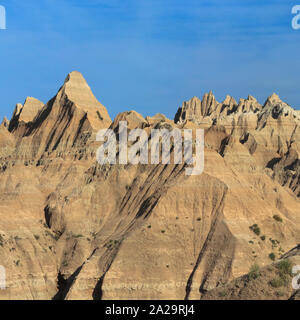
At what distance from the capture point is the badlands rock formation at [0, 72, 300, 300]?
105 meters

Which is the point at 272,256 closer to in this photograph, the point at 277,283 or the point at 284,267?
the point at 284,267

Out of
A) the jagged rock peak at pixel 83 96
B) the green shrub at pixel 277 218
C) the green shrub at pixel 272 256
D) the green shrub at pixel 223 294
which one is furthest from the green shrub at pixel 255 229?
the jagged rock peak at pixel 83 96

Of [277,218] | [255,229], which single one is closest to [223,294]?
[255,229]

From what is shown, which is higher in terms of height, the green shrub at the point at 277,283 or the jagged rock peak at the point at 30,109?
the jagged rock peak at the point at 30,109

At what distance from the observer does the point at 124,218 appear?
389ft

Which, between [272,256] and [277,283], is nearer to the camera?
[277,283]

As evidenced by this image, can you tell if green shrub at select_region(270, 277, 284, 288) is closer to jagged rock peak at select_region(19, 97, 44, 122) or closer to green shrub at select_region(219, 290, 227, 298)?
green shrub at select_region(219, 290, 227, 298)

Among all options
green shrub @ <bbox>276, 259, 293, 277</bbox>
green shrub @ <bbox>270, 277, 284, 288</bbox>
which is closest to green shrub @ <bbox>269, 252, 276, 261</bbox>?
green shrub @ <bbox>276, 259, 293, 277</bbox>

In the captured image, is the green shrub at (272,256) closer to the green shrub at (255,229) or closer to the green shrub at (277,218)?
the green shrub at (255,229)

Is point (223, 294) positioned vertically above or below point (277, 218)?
below

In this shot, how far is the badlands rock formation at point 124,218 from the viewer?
105 m

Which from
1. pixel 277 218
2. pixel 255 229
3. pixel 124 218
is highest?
pixel 124 218
